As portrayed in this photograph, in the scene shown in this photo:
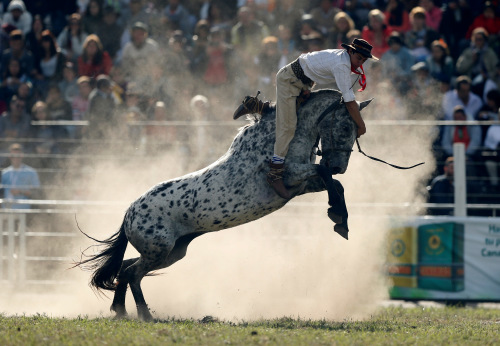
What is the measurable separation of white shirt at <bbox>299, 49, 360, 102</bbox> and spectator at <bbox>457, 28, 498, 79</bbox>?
20.7 ft

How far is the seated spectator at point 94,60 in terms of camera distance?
15219 mm

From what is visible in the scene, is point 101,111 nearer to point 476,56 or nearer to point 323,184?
point 323,184

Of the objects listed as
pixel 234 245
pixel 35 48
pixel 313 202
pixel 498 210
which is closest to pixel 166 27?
pixel 35 48

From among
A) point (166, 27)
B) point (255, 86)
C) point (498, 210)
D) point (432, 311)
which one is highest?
point (166, 27)

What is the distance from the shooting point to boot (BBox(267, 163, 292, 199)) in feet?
27.7

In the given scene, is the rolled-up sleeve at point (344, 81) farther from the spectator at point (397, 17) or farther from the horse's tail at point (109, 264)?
the spectator at point (397, 17)

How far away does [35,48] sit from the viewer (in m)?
16.2

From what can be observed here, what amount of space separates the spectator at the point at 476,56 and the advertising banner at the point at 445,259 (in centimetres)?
346

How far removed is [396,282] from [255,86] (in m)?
4.23

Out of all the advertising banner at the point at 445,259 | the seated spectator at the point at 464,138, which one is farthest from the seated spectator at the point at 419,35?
the advertising banner at the point at 445,259

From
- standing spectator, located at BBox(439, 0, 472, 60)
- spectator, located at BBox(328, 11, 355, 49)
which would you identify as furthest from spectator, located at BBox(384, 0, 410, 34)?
spectator, located at BBox(328, 11, 355, 49)

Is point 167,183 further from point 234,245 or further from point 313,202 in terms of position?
point 313,202

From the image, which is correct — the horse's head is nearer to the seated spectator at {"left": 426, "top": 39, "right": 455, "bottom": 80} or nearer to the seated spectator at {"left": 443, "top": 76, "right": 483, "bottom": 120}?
the seated spectator at {"left": 443, "top": 76, "right": 483, "bottom": 120}

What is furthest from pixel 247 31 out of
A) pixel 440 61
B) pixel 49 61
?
pixel 49 61
